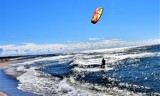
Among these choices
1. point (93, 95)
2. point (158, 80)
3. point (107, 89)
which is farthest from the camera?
point (158, 80)

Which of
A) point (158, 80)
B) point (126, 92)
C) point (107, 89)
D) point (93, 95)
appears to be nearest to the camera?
point (93, 95)

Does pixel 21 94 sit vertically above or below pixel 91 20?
below

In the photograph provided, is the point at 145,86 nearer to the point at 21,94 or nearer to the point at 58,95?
the point at 58,95

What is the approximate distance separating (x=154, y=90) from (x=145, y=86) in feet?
6.85

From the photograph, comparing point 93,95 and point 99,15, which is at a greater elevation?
point 99,15

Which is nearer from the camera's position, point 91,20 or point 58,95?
point 58,95

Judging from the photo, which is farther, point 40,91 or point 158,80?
point 158,80

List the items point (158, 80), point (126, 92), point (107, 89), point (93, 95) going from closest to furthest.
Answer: point (93, 95), point (126, 92), point (107, 89), point (158, 80)

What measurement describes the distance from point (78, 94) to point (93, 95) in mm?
1042

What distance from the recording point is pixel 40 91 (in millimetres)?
21438

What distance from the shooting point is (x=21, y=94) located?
1994 cm

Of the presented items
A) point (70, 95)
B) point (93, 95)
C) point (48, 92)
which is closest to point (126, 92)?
point (93, 95)

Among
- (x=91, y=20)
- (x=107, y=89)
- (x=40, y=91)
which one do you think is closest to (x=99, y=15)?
(x=91, y=20)

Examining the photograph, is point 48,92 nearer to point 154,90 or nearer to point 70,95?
point 70,95
